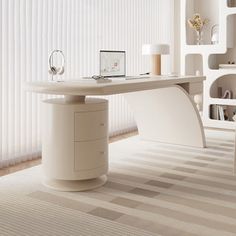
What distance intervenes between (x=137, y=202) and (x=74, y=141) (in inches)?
20.4

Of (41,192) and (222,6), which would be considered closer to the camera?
(41,192)

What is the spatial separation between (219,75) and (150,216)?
115 inches

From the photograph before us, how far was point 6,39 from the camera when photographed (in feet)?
10.1

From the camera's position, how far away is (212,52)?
4730mm

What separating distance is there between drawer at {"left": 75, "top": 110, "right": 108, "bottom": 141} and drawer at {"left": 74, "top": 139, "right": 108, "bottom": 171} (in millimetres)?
37

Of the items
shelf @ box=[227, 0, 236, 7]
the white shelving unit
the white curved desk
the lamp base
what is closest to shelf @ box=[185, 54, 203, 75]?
the white shelving unit

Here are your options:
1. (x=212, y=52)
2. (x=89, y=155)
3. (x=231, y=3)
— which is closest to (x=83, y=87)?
(x=89, y=155)

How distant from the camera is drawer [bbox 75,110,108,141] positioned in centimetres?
249

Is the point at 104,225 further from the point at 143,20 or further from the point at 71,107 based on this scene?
the point at 143,20

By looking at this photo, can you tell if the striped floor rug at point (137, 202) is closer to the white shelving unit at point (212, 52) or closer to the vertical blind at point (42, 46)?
the vertical blind at point (42, 46)

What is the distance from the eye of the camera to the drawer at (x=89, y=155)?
2523mm

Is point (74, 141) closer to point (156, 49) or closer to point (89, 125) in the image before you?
point (89, 125)

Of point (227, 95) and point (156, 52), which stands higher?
point (156, 52)

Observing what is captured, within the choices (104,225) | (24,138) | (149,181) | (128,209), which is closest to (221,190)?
(149,181)
